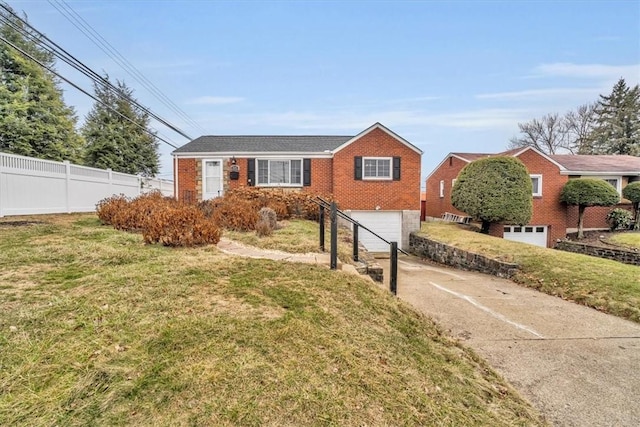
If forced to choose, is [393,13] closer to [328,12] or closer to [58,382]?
[328,12]

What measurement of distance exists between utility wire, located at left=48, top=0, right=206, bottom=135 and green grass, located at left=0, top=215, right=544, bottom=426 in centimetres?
1078

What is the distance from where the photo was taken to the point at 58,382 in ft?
6.95

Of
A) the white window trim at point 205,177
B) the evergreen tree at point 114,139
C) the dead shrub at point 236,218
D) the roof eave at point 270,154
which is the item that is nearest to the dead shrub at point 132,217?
the dead shrub at point 236,218

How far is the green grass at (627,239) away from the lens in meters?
13.8

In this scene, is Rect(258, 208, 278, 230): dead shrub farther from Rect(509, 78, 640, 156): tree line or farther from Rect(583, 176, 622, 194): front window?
Rect(509, 78, 640, 156): tree line

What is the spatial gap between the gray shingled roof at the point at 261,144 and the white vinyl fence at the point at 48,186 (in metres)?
4.07

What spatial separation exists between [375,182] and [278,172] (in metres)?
4.59

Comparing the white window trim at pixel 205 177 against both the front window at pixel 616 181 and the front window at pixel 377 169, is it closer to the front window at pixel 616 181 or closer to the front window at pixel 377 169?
the front window at pixel 377 169

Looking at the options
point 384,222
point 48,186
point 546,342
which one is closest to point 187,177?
point 48,186

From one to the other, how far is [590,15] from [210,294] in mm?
16520

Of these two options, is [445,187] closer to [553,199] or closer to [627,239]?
[553,199]

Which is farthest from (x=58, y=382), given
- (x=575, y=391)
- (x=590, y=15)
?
(x=590, y=15)

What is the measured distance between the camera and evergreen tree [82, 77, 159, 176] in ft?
79.2

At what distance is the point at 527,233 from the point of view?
57.9 ft
